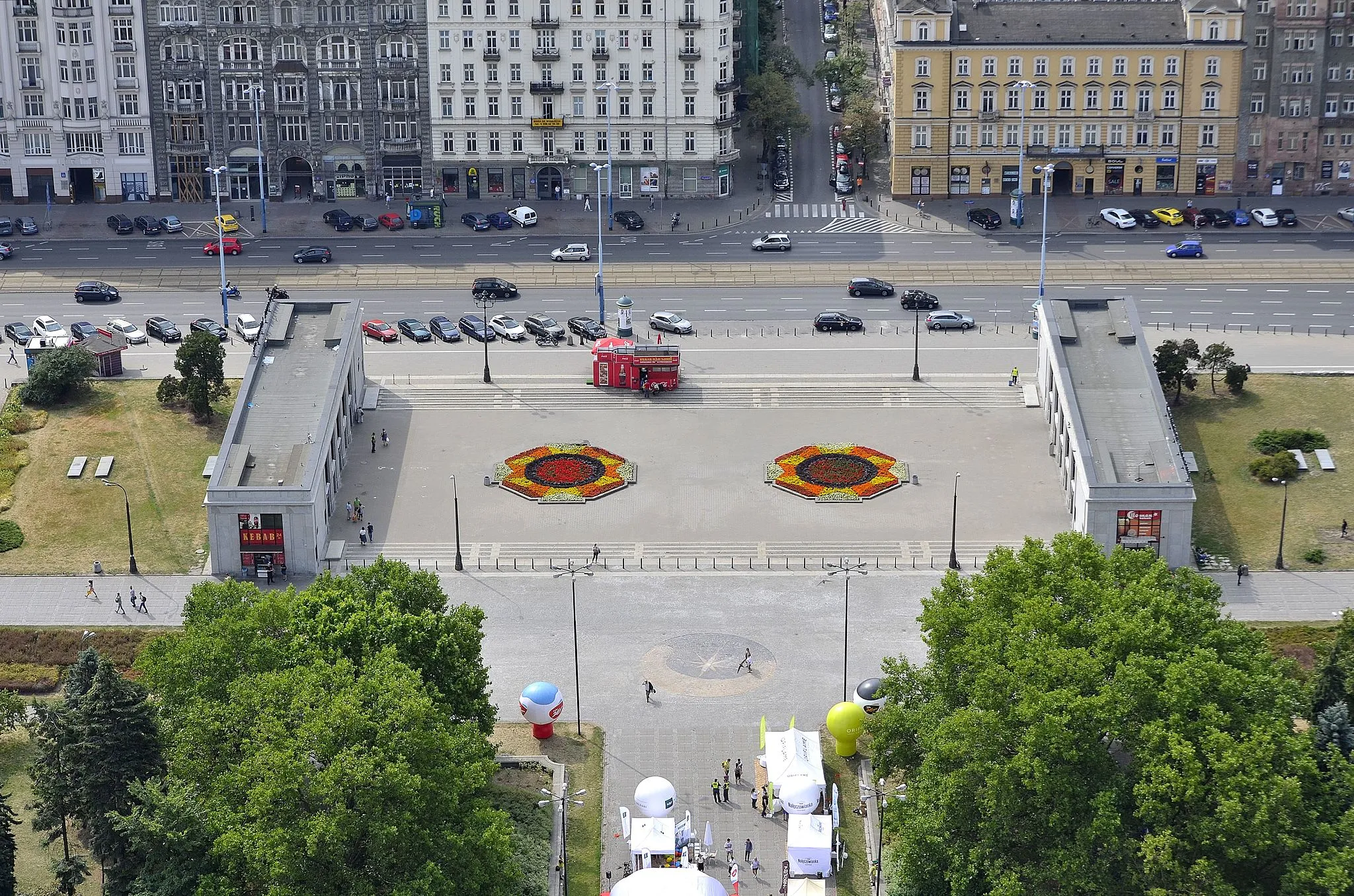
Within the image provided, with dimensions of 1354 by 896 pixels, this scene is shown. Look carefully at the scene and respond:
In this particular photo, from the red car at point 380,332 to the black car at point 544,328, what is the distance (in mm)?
9860

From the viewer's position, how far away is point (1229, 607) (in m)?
149

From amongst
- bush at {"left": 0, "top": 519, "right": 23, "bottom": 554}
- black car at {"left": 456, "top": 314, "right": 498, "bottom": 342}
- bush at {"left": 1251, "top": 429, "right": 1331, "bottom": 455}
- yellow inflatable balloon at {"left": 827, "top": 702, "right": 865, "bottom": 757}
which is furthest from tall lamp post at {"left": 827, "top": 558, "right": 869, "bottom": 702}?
bush at {"left": 0, "top": 519, "right": 23, "bottom": 554}

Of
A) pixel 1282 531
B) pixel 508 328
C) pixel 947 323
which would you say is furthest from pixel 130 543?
pixel 1282 531

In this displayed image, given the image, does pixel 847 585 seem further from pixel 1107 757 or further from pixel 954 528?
pixel 1107 757

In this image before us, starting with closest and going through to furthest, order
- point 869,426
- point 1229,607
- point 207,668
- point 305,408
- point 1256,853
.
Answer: point 1256,853
point 207,668
point 1229,607
point 305,408
point 869,426

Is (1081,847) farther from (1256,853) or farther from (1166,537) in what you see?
(1166,537)

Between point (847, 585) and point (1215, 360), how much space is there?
4553cm

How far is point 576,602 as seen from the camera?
491 feet

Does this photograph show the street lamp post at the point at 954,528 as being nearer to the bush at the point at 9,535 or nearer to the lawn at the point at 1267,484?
the lawn at the point at 1267,484

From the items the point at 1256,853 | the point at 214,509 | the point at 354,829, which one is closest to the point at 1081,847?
the point at 1256,853

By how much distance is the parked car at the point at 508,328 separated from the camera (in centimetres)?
19188

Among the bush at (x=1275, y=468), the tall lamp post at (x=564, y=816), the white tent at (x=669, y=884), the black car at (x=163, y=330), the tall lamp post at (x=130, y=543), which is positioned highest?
the black car at (x=163, y=330)

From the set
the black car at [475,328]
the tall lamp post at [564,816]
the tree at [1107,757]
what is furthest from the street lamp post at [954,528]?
the black car at [475,328]

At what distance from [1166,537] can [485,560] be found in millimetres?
40508
